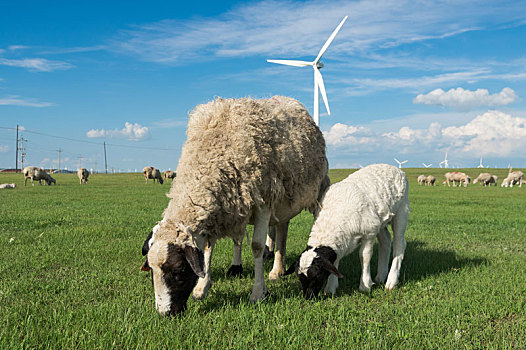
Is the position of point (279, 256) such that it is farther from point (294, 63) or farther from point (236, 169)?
point (294, 63)

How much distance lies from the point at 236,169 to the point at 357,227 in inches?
87.1

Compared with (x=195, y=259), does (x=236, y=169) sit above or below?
above

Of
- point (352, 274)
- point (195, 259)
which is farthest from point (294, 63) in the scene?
point (195, 259)

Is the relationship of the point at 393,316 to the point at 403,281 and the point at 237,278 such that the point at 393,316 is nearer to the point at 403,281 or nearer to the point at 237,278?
the point at 403,281

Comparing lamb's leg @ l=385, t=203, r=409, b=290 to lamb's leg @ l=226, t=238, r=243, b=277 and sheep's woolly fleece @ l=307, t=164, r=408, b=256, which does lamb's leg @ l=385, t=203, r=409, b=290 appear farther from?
lamb's leg @ l=226, t=238, r=243, b=277

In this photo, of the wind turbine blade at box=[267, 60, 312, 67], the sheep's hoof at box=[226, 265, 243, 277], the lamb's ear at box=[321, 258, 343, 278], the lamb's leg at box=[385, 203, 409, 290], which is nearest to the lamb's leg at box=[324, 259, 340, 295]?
the lamb's ear at box=[321, 258, 343, 278]

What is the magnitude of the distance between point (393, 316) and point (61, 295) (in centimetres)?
492

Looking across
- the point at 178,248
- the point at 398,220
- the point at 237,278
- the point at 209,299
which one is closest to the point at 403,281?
the point at 398,220

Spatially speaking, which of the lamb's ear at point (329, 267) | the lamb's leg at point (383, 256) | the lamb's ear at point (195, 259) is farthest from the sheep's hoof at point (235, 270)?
the lamb's ear at point (195, 259)

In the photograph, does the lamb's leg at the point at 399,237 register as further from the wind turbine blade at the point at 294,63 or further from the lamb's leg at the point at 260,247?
the wind turbine blade at the point at 294,63

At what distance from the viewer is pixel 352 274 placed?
767 cm

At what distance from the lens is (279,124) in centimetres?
680

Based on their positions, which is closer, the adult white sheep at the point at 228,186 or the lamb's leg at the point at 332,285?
the adult white sheep at the point at 228,186

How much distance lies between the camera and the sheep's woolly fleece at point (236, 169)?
5.43 m
